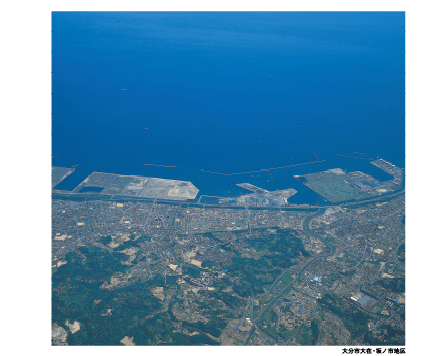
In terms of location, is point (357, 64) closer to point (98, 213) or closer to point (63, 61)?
point (63, 61)

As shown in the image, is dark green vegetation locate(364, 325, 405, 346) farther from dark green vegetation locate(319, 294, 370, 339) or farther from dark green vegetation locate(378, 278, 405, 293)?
dark green vegetation locate(378, 278, 405, 293)

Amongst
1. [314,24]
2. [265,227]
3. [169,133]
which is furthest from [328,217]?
[314,24]

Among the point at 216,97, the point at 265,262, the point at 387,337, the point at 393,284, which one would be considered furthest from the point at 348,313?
the point at 216,97

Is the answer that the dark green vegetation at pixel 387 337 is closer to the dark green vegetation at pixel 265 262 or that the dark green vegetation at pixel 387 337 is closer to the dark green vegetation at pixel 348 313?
the dark green vegetation at pixel 348 313

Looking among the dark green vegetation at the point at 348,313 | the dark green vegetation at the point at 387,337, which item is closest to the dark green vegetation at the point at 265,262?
the dark green vegetation at the point at 348,313

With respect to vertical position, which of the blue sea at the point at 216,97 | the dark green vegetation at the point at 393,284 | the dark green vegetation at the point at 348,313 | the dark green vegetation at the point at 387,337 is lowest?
the dark green vegetation at the point at 387,337

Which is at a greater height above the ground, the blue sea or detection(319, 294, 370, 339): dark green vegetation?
the blue sea

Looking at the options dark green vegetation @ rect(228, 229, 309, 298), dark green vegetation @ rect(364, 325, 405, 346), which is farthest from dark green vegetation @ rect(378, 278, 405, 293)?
dark green vegetation @ rect(228, 229, 309, 298)

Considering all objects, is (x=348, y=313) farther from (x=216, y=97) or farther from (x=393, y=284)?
(x=216, y=97)
